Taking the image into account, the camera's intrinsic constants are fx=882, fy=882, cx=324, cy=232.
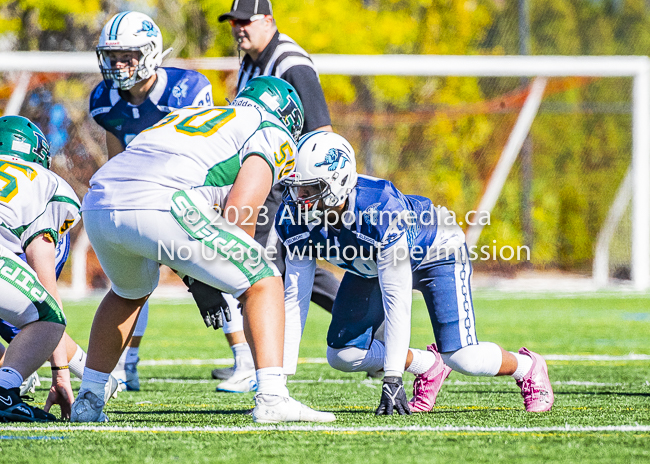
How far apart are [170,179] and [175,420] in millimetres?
925

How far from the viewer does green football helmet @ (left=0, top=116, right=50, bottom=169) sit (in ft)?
12.2

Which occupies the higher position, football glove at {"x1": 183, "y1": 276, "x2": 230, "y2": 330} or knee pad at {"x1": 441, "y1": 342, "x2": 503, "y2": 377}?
football glove at {"x1": 183, "y1": 276, "x2": 230, "y2": 330}

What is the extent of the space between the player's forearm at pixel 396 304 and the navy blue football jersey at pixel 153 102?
1.67m

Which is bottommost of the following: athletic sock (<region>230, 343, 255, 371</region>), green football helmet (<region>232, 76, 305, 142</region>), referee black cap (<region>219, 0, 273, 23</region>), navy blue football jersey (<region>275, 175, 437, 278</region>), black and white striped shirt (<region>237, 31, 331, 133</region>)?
athletic sock (<region>230, 343, 255, 371</region>)

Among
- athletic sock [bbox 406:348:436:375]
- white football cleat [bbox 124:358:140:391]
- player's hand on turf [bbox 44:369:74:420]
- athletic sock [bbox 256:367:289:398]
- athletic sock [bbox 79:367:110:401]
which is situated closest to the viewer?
athletic sock [bbox 256:367:289:398]

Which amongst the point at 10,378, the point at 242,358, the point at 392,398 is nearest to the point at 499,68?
the point at 242,358

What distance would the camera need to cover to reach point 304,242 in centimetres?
361

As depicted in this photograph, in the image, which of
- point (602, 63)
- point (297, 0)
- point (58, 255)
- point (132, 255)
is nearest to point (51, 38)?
point (297, 0)

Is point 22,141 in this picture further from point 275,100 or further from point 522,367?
point 522,367

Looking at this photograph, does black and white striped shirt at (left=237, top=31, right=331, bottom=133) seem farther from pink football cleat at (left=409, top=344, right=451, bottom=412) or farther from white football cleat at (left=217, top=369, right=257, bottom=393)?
pink football cleat at (left=409, top=344, right=451, bottom=412)

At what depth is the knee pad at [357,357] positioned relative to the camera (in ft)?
12.5

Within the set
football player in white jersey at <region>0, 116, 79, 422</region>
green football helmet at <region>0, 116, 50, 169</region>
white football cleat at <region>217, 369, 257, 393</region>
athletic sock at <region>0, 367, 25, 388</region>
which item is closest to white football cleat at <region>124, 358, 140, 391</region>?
white football cleat at <region>217, 369, 257, 393</region>

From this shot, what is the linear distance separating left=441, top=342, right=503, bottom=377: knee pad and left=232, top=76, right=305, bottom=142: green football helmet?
3.71 feet

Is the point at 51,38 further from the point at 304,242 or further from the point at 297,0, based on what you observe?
the point at 304,242
